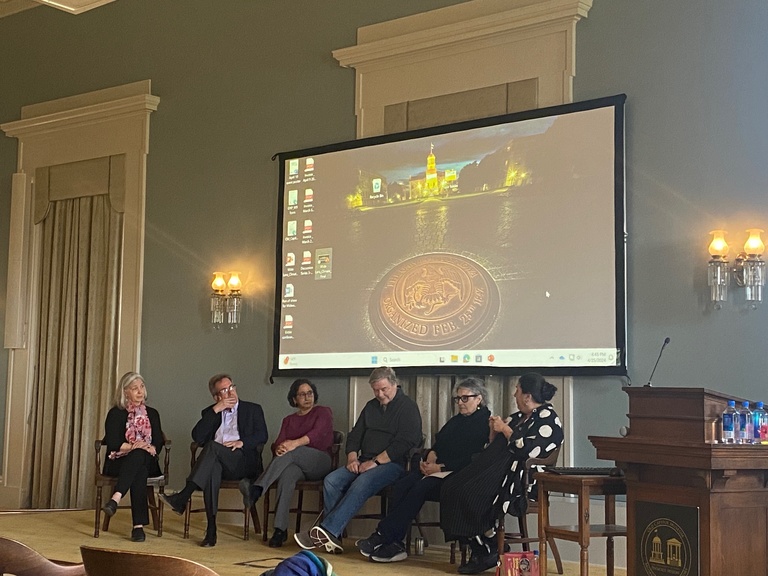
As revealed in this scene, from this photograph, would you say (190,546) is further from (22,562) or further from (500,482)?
(22,562)

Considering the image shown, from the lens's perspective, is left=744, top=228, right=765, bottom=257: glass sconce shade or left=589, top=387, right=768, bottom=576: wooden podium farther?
left=744, top=228, right=765, bottom=257: glass sconce shade

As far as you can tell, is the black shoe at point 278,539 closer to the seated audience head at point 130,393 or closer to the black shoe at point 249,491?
the black shoe at point 249,491

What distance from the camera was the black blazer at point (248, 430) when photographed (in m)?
7.20

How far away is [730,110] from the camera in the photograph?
19.6 feet

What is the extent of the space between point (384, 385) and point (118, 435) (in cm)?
199

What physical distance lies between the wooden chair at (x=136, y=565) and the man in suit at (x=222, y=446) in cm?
423

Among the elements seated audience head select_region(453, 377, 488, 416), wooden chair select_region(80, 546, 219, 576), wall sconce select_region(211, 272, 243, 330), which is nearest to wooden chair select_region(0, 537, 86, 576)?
wooden chair select_region(80, 546, 219, 576)

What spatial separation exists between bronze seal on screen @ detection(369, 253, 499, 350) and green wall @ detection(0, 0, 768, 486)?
66cm

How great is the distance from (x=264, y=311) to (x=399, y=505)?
2.17 meters

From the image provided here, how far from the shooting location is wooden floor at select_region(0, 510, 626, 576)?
596 cm

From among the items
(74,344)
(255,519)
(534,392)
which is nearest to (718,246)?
(534,392)

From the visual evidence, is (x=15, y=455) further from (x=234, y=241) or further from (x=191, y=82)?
(x=191, y=82)

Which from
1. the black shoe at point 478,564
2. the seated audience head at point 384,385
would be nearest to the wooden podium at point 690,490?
the black shoe at point 478,564

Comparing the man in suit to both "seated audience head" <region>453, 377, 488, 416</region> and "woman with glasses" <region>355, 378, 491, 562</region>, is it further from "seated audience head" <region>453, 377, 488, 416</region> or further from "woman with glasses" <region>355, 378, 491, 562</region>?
"seated audience head" <region>453, 377, 488, 416</region>
